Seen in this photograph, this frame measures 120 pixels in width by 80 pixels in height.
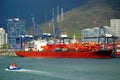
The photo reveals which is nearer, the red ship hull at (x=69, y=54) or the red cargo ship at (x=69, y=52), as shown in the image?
the red ship hull at (x=69, y=54)

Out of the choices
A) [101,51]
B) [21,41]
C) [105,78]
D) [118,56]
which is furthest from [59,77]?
[21,41]

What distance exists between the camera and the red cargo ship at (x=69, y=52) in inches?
5679

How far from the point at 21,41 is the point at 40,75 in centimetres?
10510

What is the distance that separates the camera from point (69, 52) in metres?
149

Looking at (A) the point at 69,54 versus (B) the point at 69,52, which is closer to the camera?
(B) the point at 69,52

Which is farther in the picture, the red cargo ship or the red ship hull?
the red cargo ship

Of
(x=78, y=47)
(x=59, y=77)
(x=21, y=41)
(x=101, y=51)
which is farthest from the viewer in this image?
(x=21, y=41)

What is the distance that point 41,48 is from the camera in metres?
160

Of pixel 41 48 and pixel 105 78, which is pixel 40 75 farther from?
pixel 41 48

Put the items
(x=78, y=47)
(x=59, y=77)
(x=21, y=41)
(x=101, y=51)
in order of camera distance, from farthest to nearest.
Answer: (x=21, y=41), (x=78, y=47), (x=101, y=51), (x=59, y=77)

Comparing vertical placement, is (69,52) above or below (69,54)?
above

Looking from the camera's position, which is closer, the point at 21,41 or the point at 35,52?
the point at 35,52

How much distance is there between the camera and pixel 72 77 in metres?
77.6

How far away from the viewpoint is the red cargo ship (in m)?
144
